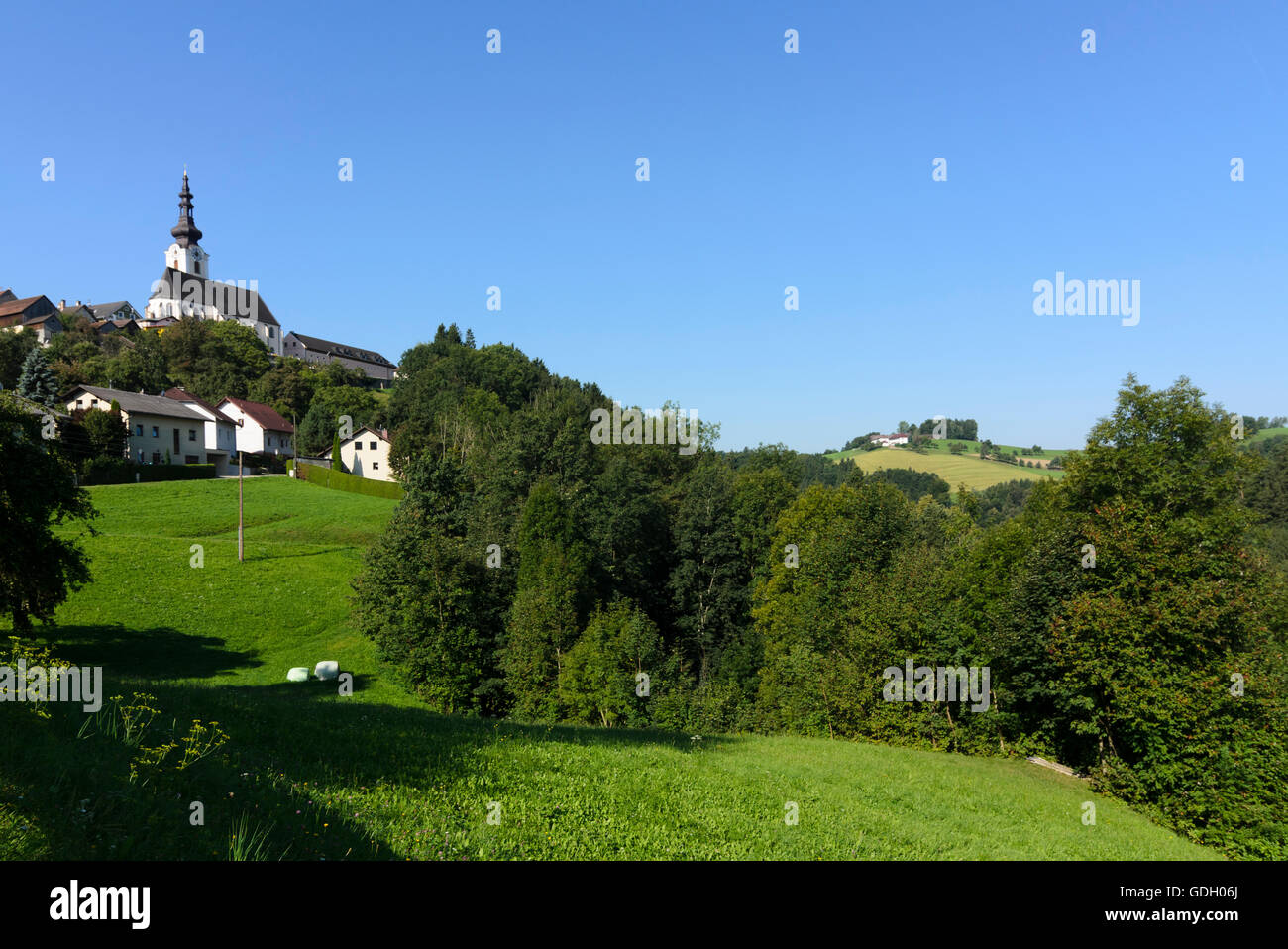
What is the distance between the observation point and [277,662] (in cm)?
3631

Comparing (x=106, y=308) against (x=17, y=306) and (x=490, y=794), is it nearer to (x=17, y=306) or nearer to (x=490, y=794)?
(x=17, y=306)

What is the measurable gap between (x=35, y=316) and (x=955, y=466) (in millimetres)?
202665

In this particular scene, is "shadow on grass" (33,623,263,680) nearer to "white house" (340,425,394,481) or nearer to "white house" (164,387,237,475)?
"white house" (340,425,394,481)

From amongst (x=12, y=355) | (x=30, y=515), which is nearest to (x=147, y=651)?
(x=30, y=515)

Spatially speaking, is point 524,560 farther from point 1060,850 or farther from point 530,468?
point 1060,850

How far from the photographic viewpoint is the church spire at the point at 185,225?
153625 mm

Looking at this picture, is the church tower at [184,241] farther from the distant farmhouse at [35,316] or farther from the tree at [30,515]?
the tree at [30,515]

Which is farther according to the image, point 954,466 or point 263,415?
point 954,466

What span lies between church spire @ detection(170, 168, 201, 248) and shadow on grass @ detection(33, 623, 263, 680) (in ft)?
506

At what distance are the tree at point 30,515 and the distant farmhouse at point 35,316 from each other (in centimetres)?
13390

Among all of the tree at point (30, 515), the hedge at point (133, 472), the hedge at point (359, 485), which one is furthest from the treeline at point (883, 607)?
the hedge at point (133, 472)

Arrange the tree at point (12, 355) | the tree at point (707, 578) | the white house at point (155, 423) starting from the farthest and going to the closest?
the tree at point (12, 355) < the white house at point (155, 423) < the tree at point (707, 578)

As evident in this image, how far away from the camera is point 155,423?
7781cm
